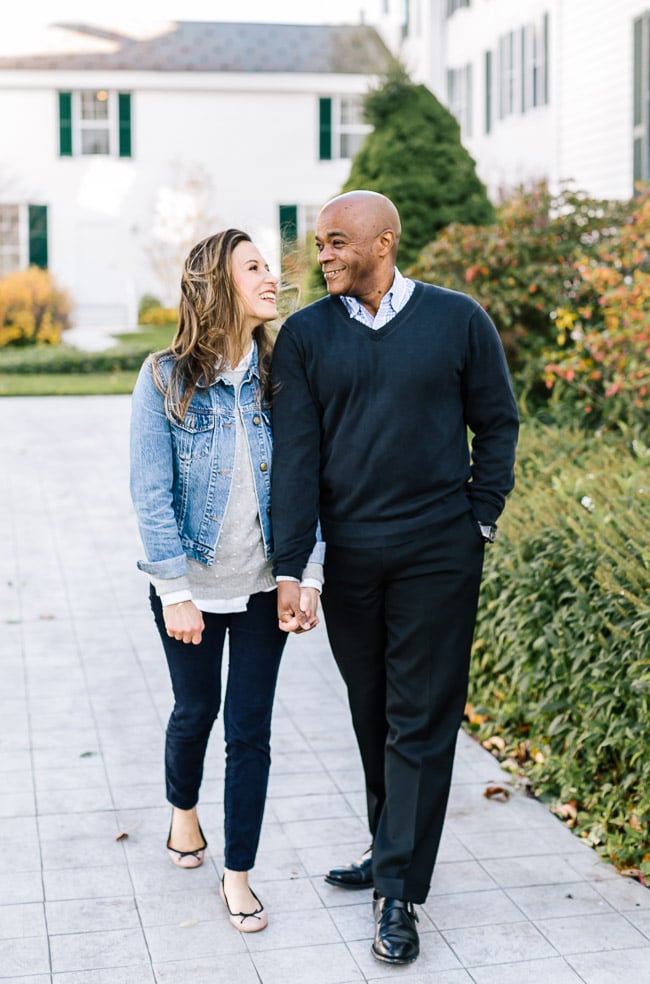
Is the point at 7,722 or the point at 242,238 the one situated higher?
the point at 242,238

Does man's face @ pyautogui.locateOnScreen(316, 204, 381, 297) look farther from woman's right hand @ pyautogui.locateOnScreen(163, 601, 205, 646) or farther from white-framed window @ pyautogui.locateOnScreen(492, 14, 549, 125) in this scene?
white-framed window @ pyautogui.locateOnScreen(492, 14, 549, 125)

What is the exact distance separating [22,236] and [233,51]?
650 centimetres

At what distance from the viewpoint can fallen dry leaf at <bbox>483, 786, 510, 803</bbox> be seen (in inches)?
186

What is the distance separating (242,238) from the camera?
11.7ft

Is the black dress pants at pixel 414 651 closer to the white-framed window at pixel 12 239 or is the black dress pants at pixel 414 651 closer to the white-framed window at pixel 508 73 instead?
the white-framed window at pixel 508 73

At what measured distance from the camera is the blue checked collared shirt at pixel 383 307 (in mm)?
3516

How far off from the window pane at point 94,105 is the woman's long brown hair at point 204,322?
2707 cm

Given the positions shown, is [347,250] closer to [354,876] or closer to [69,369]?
[354,876]

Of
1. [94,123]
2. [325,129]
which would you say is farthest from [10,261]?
[325,129]

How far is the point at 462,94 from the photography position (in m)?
23.5

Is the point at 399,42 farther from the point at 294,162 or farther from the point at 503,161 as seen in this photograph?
the point at 503,161

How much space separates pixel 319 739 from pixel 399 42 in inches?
939

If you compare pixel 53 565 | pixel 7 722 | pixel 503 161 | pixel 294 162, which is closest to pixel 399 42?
pixel 294 162

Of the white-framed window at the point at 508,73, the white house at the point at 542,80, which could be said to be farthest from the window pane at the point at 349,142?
the white-framed window at the point at 508,73
